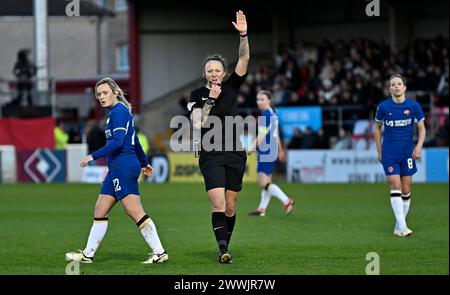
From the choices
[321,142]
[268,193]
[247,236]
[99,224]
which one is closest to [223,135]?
[99,224]

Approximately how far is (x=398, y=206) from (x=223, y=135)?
14.7 ft

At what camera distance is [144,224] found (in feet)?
38.2

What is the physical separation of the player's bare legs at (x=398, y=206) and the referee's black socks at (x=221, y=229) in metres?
4.15

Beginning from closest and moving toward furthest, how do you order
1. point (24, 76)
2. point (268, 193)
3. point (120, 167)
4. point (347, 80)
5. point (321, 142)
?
point (120, 167), point (268, 193), point (321, 142), point (347, 80), point (24, 76)

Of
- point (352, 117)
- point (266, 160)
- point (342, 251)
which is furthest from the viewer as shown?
Answer: point (352, 117)

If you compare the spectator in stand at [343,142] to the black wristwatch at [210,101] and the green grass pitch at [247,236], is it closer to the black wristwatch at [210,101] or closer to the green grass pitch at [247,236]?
the green grass pitch at [247,236]

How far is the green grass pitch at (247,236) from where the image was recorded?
1161cm

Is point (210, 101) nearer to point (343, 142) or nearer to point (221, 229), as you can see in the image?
point (221, 229)

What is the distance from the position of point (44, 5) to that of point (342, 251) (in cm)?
2563

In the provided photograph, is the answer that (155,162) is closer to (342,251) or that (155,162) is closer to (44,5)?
(44,5)

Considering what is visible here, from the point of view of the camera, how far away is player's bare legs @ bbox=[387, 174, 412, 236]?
15102 millimetres

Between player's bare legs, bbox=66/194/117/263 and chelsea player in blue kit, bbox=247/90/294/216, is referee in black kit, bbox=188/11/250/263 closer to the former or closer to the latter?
player's bare legs, bbox=66/194/117/263

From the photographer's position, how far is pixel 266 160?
19.3 m
